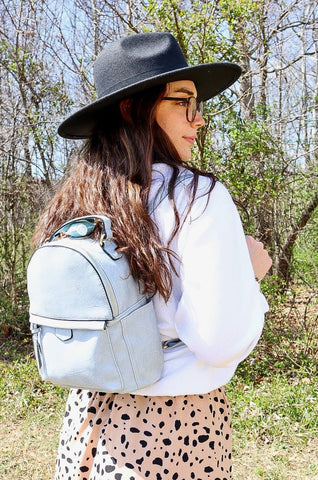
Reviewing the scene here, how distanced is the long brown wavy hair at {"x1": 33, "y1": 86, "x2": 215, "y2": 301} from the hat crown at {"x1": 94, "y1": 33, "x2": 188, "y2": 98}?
0.16 feet

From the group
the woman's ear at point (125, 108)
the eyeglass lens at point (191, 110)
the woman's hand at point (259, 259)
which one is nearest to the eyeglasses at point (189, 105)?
the eyeglass lens at point (191, 110)

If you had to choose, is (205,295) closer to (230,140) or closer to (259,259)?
(259,259)

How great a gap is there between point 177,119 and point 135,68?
170 millimetres

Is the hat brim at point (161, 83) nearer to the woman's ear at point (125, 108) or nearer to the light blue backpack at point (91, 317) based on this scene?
the woman's ear at point (125, 108)

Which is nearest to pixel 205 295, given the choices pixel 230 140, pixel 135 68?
pixel 135 68

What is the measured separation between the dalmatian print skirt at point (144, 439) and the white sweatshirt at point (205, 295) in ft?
0.22

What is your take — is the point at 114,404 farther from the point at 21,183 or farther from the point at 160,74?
the point at 21,183

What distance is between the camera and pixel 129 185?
1.27 m

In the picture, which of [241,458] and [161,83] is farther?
[241,458]

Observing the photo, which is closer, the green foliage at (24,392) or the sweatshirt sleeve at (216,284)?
the sweatshirt sleeve at (216,284)

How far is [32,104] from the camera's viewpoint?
20.2 feet

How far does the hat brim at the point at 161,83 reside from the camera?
132 centimetres

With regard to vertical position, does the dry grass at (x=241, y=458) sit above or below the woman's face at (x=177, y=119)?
below

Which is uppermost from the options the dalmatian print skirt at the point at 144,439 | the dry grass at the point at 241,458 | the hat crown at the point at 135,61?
the hat crown at the point at 135,61
